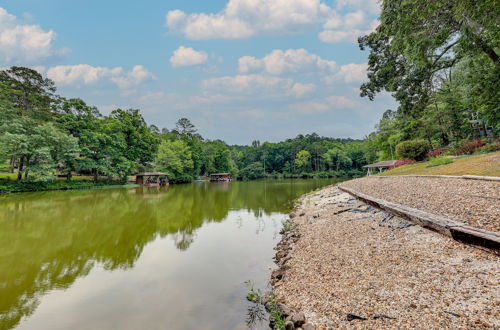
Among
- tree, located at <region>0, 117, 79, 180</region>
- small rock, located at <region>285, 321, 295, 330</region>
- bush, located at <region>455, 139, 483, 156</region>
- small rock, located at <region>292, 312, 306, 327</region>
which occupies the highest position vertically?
tree, located at <region>0, 117, 79, 180</region>

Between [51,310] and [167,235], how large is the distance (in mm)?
5069

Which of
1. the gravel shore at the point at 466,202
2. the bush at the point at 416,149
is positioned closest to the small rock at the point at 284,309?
the gravel shore at the point at 466,202

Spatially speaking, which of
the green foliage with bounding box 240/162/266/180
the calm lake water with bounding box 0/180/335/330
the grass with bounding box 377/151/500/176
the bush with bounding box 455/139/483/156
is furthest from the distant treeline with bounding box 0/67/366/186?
the bush with bounding box 455/139/483/156

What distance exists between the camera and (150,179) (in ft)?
134

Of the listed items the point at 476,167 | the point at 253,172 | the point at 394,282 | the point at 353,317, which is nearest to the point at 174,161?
the point at 253,172

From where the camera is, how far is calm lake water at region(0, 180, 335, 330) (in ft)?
13.1

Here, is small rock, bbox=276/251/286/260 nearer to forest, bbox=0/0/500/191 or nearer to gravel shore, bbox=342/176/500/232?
gravel shore, bbox=342/176/500/232

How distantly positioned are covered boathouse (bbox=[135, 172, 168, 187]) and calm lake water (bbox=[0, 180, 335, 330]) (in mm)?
26686

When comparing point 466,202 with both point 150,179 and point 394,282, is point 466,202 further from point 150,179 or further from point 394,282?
point 150,179

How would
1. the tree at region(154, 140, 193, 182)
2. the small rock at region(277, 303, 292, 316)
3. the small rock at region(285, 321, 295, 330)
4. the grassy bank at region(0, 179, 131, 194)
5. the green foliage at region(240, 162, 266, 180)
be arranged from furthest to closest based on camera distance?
the green foliage at region(240, 162, 266, 180) → the tree at region(154, 140, 193, 182) → the grassy bank at region(0, 179, 131, 194) → the small rock at region(277, 303, 292, 316) → the small rock at region(285, 321, 295, 330)

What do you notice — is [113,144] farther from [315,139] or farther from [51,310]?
[315,139]

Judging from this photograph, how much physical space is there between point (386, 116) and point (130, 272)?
2488 inches

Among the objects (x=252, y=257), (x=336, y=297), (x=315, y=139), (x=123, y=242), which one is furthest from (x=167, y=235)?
(x=315, y=139)

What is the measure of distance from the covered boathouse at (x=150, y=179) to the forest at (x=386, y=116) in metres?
1.48
